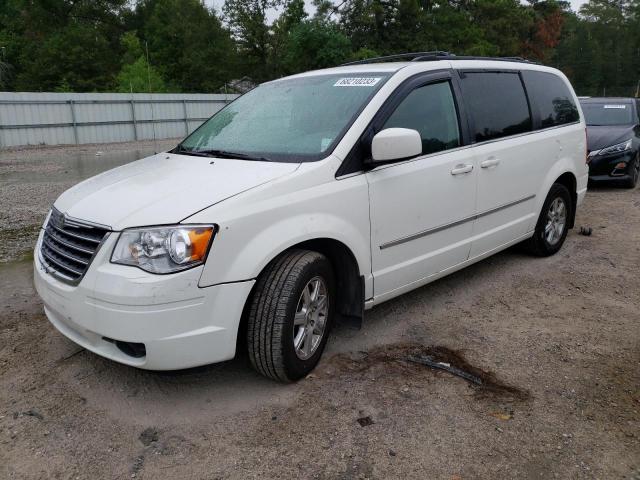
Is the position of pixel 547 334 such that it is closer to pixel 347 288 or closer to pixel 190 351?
pixel 347 288

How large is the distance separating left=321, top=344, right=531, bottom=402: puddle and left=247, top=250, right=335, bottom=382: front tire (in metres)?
0.27

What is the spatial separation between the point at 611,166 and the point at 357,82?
7101mm

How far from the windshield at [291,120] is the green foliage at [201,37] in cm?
3085

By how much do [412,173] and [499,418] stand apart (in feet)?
5.20

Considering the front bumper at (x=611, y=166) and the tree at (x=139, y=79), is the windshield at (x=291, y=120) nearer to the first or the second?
the front bumper at (x=611, y=166)

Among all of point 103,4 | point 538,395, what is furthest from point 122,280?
point 103,4

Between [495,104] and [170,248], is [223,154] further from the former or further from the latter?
[495,104]

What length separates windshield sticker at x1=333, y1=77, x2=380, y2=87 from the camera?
3.73 metres

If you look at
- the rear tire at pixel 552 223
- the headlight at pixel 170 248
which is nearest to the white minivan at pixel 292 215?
the headlight at pixel 170 248

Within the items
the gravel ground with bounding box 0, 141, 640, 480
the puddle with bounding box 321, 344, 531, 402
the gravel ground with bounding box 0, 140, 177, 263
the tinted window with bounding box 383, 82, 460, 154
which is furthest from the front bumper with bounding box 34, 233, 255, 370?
the gravel ground with bounding box 0, 140, 177, 263

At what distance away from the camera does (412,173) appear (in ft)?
12.1

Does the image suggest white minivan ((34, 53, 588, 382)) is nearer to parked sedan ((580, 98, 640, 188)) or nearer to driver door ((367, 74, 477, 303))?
driver door ((367, 74, 477, 303))

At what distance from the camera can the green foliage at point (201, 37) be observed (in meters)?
36.8

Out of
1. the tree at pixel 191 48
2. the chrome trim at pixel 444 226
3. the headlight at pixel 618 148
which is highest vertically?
the tree at pixel 191 48
